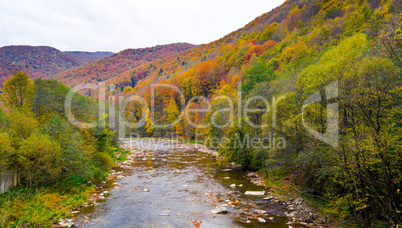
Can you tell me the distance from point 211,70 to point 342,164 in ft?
283

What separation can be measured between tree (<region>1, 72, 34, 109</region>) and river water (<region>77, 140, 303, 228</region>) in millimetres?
11883

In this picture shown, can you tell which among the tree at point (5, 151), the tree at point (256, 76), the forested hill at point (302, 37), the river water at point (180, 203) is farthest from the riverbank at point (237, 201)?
the forested hill at point (302, 37)

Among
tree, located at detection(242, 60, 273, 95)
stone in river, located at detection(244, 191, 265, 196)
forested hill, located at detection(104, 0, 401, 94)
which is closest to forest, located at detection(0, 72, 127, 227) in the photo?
stone in river, located at detection(244, 191, 265, 196)

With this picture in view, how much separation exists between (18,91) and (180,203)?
19.8 metres

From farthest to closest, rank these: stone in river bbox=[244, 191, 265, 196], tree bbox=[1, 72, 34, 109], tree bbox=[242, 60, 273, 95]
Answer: tree bbox=[242, 60, 273, 95]
tree bbox=[1, 72, 34, 109]
stone in river bbox=[244, 191, 265, 196]

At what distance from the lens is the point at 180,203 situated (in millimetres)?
15555

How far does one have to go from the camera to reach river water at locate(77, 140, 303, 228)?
40.7ft

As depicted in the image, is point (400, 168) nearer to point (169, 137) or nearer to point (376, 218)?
point (376, 218)

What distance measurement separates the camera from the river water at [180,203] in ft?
40.7

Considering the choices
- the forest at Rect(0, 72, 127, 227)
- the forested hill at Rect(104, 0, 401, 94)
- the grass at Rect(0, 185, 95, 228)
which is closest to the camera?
the grass at Rect(0, 185, 95, 228)

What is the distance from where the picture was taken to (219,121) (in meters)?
30.6

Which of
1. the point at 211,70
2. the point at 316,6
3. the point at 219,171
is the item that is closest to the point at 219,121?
the point at 219,171

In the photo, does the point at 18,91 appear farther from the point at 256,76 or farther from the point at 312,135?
the point at 256,76

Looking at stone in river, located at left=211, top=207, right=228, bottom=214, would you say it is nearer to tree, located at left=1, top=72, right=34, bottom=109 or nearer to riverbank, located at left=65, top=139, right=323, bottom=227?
riverbank, located at left=65, top=139, right=323, bottom=227
